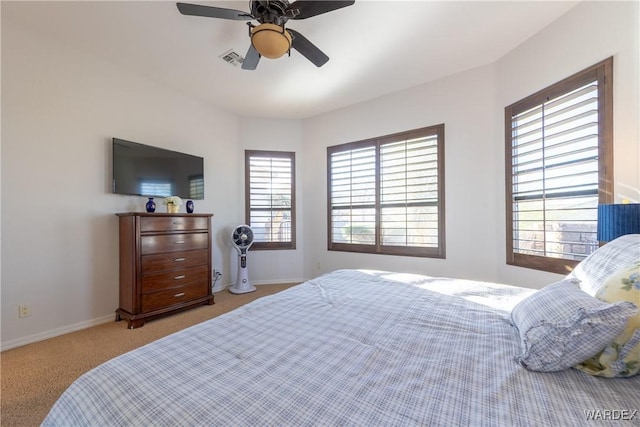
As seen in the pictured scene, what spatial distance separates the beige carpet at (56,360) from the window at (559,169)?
3.42 m

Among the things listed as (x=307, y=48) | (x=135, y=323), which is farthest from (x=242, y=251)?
(x=307, y=48)

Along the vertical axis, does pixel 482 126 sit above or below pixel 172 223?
above

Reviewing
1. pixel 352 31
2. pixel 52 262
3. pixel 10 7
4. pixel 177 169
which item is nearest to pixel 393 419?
pixel 352 31

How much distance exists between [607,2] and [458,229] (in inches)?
84.7

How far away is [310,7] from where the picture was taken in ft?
5.71

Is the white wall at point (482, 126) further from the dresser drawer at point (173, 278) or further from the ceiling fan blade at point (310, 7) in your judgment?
the ceiling fan blade at point (310, 7)

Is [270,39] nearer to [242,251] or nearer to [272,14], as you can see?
[272,14]

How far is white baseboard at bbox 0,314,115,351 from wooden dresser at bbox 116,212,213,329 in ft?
0.47

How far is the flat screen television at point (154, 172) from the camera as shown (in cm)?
279

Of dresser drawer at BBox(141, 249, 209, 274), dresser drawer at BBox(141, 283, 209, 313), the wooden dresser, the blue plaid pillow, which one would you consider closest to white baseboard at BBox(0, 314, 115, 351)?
the wooden dresser

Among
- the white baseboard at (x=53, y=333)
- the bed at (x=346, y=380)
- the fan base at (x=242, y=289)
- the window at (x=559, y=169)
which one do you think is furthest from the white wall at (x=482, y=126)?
the white baseboard at (x=53, y=333)

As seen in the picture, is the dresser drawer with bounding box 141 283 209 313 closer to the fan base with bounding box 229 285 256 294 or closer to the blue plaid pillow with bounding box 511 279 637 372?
the fan base with bounding box 229 285 256 294

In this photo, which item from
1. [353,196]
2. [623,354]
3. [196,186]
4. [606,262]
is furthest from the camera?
[353,196]

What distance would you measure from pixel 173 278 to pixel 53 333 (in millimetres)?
1056
